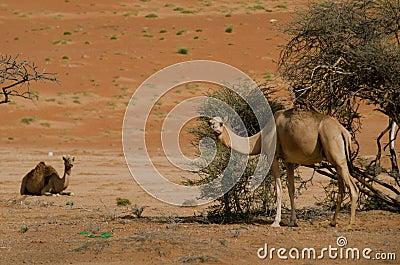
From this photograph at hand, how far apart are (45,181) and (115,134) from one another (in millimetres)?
16589

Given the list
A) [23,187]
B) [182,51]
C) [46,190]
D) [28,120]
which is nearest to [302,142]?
[46,190]

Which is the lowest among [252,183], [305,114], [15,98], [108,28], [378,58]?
[252,183]

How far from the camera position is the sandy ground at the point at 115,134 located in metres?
10.2

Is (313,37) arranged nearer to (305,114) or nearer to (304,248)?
(305,114)

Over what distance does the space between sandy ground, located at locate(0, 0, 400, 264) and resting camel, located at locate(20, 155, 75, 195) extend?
490mm

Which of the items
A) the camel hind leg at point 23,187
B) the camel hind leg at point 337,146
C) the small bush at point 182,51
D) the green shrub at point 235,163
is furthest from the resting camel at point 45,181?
the small bush at point 182,51

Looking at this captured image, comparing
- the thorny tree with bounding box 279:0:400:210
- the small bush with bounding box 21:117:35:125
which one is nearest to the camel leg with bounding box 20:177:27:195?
the thorny tree with bounding box 279:0:400:210

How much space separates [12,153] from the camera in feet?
102

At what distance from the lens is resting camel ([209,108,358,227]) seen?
11.5 m

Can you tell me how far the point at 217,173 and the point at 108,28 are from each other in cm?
5124

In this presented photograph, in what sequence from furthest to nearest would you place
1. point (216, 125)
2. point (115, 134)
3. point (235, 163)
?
1. point (115, 134)
2. point (235, 163)
3. point (216, 125)

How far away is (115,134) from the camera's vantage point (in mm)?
36625

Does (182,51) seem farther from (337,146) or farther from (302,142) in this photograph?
(337,146)

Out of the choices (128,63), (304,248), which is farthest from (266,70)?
(304,248)
